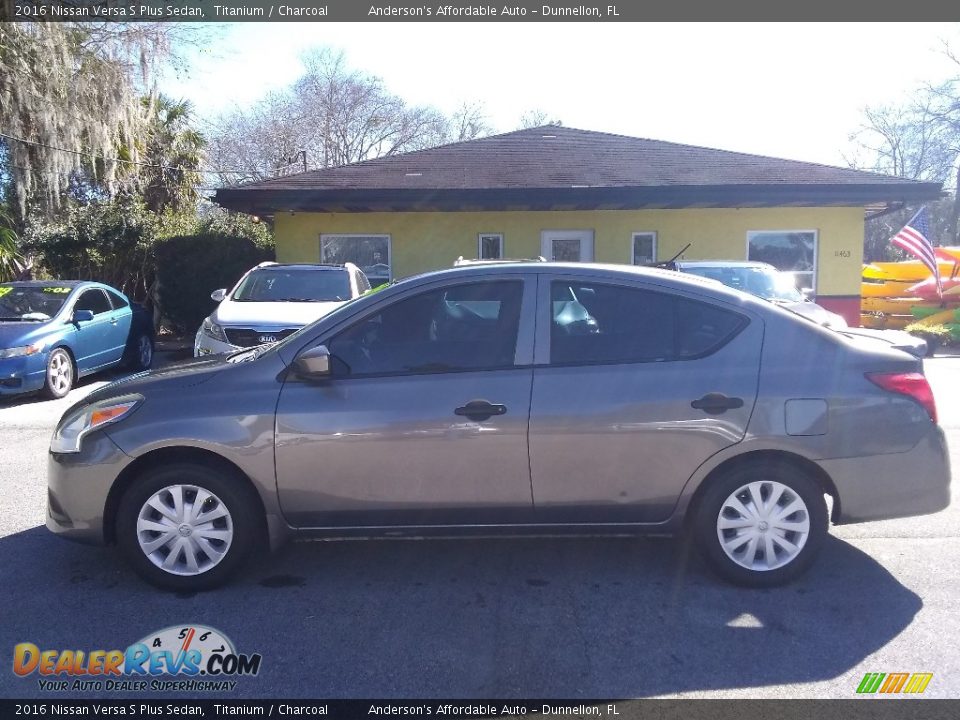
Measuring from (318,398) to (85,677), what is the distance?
157 centimetres

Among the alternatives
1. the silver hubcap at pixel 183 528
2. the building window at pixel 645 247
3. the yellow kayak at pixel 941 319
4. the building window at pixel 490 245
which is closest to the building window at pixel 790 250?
the building window at pixel 645 247

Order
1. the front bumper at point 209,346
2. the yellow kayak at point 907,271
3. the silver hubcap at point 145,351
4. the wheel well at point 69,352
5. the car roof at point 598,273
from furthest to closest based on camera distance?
the yellow kayak at point 907,271
the silver hubcap at point 145,351
the wheel well at point 69,352
the front bumper at point 209,346
the car roof at point 598,273

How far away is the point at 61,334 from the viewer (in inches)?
389

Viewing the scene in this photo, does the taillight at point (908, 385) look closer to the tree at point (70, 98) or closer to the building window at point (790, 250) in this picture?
the building window at point (790, 250)

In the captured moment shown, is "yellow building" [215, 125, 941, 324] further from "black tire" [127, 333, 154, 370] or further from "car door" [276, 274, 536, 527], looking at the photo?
"car door" [276, 274, 536, 527]

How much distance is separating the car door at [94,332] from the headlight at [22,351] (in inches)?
29.9

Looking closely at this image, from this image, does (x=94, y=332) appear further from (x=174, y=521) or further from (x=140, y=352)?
(x=174, y=521)

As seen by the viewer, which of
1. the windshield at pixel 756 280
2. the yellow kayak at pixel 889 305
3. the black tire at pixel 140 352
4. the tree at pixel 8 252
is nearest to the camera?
the windshield at pixel 756 280

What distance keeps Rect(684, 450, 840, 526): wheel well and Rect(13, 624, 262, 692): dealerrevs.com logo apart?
7.38ft

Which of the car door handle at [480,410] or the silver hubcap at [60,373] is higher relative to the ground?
the car door handle at [480,410]

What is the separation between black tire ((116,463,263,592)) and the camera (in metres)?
3.92

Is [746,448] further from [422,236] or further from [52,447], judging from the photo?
[422,236]

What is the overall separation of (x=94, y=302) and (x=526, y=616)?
375 inches

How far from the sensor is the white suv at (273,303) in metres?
8.45
